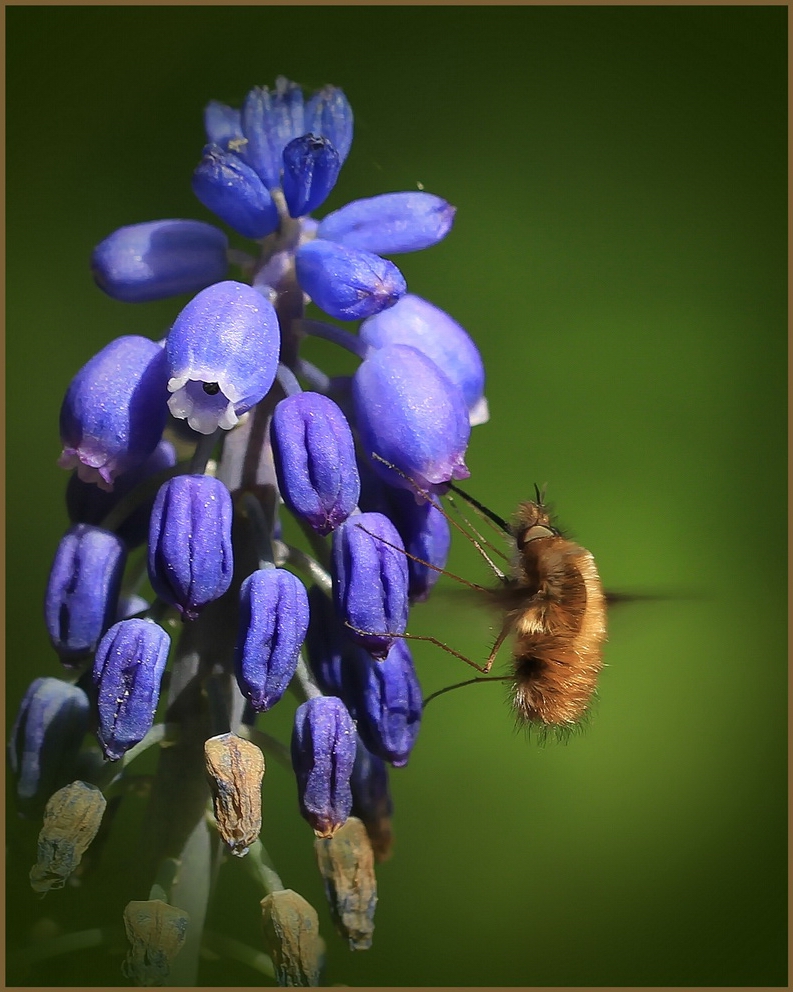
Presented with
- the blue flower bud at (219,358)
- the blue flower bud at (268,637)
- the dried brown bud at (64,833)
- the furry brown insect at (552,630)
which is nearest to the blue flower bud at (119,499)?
the blue flower bud at (219,358)

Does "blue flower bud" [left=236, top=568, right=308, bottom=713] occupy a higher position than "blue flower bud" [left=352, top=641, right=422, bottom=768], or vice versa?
"blue flower bud" [left=236, top=568, right=308, bottom=713]

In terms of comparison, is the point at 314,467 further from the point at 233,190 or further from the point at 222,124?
the point at 222,124

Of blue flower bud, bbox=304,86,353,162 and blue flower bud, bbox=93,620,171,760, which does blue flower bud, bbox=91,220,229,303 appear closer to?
blue flower bud, bbox=304,86,353,162

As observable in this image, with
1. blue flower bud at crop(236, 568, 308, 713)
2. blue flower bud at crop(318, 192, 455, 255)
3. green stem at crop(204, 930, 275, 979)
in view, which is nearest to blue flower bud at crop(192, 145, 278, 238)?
blue flower bud at crop(318, 192, 455, 255)

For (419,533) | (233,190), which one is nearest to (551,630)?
(419,533)

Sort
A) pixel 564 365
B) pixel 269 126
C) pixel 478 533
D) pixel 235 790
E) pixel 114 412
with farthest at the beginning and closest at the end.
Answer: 1. pixel 564 365
2. pixel 478 533
3. pixel 269 126
4. pixel 114 412
5. pixel 235 790

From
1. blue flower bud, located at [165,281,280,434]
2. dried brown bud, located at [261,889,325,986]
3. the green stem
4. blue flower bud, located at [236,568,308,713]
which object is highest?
blue flower bud, located at [165,281,280,434]

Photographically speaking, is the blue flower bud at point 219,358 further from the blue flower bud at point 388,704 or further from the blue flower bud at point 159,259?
the blue flower bud at point 388,704
